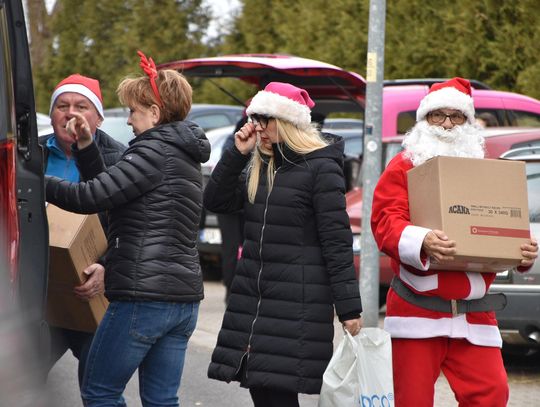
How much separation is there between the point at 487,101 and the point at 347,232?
27.1 feet

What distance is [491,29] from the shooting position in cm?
1627

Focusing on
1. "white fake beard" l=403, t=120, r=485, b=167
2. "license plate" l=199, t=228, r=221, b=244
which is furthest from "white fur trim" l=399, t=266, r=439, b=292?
"license plate" l=199, t=228, r=221, b=244

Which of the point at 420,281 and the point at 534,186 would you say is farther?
the point at 534,186

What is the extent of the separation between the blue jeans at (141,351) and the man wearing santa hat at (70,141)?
57 centimetres

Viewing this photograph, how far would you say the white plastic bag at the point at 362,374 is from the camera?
506cm

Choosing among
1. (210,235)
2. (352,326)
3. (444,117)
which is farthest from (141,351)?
(210,235)

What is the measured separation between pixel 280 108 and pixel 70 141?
0.97m

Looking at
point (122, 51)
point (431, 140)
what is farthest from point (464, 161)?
point (122, 51)

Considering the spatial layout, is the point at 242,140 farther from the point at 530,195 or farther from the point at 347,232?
the point at 530,195

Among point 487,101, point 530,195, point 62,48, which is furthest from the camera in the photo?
point 62,48

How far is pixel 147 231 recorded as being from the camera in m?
4.95

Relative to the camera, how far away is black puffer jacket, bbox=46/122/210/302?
16.1ft

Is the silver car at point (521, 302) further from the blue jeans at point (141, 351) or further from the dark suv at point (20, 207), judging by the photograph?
the dark suv at point (20, 207)

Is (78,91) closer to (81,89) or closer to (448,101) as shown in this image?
(81,89)
